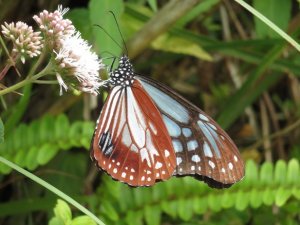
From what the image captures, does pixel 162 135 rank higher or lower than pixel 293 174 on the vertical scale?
higher

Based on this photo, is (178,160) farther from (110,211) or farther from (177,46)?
(177,46)

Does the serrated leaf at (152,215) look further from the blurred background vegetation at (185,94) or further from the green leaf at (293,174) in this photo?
the green leaf at (293,174)

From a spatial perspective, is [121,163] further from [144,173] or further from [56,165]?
[56,165]

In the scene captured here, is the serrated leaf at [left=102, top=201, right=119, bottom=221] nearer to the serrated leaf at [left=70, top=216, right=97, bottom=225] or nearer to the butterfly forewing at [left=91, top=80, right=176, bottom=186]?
the butterfly forewing at [left=91, top=80, right=176, bottom=186]

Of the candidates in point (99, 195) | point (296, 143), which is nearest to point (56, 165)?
Result: point (99, 195)

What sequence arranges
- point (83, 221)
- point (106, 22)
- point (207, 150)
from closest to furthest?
point (83, 221)
point (106, 22)
point (207, 150)

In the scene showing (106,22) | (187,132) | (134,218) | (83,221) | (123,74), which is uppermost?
(106,22)

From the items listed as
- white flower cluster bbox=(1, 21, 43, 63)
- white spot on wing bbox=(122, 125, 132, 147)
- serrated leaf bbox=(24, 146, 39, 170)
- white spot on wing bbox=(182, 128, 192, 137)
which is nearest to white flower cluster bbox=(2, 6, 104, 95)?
white flower cluster bbox=(1, 21, 43, 63)

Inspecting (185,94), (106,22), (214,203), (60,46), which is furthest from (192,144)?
(185,94)
